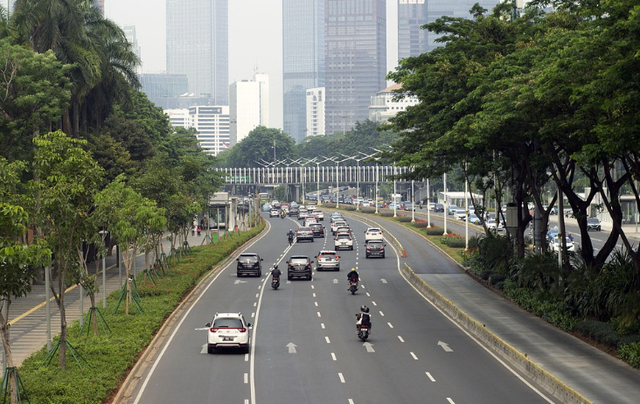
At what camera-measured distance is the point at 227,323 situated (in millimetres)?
34531

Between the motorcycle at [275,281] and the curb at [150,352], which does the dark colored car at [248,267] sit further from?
the motorcycle at [275,281]

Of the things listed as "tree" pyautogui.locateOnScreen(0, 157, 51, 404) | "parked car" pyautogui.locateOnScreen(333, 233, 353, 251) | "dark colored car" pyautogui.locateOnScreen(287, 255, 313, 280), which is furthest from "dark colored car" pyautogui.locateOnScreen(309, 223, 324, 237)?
"tree" pyautogui.locateOnScreen(0, 157, 51, 404)

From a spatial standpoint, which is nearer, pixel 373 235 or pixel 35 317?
pixel 35 317

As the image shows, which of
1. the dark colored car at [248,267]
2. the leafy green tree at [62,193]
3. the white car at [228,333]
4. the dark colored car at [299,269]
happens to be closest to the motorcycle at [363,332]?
the white car at [228,333]

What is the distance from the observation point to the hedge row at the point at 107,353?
26328 mm

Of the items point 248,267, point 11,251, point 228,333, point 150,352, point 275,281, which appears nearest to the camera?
point 11,251

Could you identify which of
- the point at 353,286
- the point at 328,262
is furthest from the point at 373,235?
the point at 353,286

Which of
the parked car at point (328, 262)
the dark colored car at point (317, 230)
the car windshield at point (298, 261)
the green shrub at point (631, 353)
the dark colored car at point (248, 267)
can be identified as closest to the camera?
the green shrub at point (631, 353)

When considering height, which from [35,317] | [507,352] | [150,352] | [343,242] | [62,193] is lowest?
[35,317]

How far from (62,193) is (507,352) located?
1640 cm

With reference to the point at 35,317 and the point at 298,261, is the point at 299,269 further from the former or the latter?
the point at 35,317

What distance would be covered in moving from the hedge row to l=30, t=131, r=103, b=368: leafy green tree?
1434 mm

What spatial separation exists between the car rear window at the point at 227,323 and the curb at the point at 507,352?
31.5 feet

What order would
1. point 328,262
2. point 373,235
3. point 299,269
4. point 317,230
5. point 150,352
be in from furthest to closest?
point 317,230 < point 373,235 < point 328,262 < point 299,269 < point 150,352
